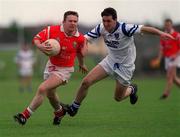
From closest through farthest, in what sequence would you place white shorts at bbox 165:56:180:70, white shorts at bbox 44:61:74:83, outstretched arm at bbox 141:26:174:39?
outstretched arm at bbox 141:26:174:39 < white shorts at bbox 44:61:74:83 < white shorts at bbox 165:56:180:70

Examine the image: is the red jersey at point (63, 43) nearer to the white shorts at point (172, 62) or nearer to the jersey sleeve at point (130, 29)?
the jersey sleeve at point (130, 29)

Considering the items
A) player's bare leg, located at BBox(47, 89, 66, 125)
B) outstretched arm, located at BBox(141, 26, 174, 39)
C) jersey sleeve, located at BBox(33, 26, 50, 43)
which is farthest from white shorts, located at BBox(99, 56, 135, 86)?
jersey sleeve, located at BBox(33, 26, 50, 43)

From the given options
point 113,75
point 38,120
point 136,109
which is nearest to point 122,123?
point 113,75

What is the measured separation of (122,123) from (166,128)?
4.24ft

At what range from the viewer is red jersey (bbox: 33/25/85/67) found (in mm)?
12836

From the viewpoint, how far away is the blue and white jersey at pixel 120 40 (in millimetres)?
12850

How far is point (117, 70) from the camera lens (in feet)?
44.8

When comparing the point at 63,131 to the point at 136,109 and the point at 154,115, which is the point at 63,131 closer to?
the point at 154,115

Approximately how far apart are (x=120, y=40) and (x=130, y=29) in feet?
1.43

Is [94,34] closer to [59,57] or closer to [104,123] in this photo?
[59,57]

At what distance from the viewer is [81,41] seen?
13.0 metres

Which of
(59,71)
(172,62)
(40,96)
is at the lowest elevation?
(172,62)

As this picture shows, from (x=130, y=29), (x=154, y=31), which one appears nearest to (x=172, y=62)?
(x=130, y=29)

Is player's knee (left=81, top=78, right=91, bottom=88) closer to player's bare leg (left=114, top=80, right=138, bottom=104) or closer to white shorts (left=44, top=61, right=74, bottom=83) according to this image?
white shorts (left=44, top=61, right=74, bottom=83)
